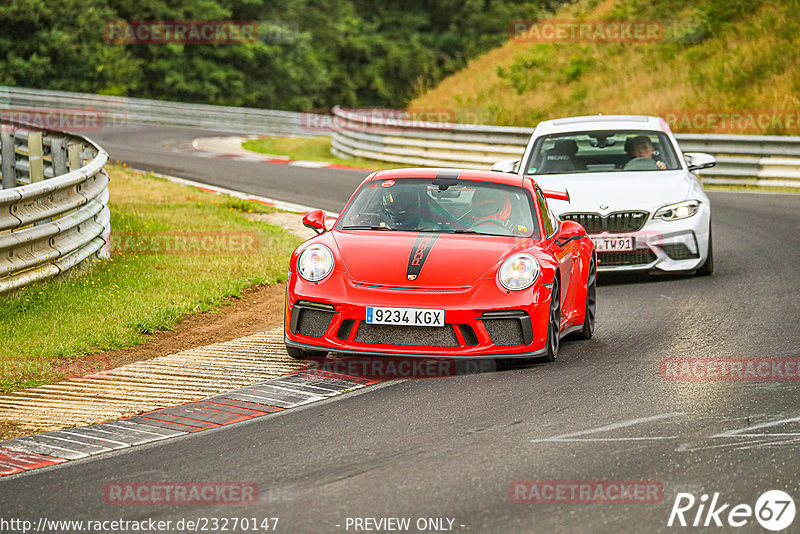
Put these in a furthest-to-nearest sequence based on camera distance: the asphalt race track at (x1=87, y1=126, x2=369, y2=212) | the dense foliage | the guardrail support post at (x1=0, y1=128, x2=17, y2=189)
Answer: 1. the dense foliage
2. the asphalt race track at (x1=87, y1=126, x2=369, y2=212)
3. the guardrail support post at (x1=0, y1=128, x2=17, y2=189)

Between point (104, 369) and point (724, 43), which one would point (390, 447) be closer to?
point (104, 369)

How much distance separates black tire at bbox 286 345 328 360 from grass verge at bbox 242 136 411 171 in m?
16.9

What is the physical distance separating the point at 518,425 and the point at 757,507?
1.60 m

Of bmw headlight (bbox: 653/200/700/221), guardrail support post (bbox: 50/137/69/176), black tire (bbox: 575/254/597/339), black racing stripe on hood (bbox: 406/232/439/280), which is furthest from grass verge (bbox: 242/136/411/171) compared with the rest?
black racing stripe on hood (bbox: 406/232/439/280)

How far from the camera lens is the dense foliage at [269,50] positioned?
47.5m

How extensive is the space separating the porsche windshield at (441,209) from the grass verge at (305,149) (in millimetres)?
16148

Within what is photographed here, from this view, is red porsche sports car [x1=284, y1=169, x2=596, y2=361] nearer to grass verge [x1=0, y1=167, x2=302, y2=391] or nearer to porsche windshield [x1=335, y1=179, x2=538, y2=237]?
porsche windshield [x1=335, y1=179, x2=538, y2=237]

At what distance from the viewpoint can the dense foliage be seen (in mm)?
47469

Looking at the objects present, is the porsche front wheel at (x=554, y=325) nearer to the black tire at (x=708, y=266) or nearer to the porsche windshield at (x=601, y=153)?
the black tire at (x=708, y=266)

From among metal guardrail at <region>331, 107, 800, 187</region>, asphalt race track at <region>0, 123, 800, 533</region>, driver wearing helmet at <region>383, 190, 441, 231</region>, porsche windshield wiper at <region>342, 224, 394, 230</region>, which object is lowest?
metal guardrail at <region>331, 107, 800, 187</region>

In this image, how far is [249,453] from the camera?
566 cm

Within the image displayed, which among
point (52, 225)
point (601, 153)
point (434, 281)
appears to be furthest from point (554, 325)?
point (601, 153)

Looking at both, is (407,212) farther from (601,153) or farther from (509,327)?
(601,153)

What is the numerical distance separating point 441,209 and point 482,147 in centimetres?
1526
